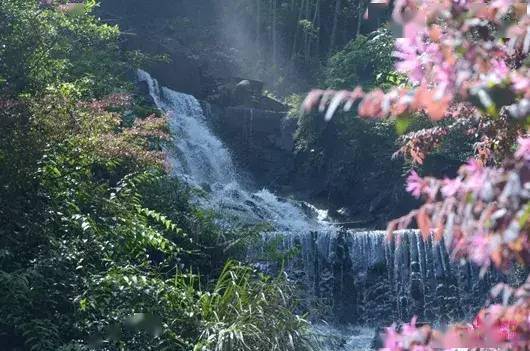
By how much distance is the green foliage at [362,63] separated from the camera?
72.5 ft

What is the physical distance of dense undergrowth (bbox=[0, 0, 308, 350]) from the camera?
6.24m

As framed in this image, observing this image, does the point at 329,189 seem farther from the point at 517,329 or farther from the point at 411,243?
the point at 517,329

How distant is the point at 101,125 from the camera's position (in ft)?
28.8

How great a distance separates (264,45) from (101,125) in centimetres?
2243

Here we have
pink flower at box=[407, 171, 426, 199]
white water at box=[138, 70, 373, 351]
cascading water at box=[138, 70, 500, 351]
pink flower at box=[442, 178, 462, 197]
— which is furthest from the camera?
white water at box=[138, 70, 373, 351]

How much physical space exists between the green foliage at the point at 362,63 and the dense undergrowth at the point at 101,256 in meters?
13.0

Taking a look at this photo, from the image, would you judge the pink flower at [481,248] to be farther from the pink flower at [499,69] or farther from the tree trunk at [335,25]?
the tree trunk at [335,25]

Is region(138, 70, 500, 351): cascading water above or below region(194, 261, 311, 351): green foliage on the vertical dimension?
below

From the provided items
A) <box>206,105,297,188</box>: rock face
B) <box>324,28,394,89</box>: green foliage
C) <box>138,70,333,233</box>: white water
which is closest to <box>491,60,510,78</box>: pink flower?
<box>138,70,333,233</box>: white water

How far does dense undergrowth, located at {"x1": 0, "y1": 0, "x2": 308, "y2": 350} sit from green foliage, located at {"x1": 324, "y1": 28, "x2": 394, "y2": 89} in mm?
12994

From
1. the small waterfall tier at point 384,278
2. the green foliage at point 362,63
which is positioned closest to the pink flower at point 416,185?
the small waterfall tier at point 384,278

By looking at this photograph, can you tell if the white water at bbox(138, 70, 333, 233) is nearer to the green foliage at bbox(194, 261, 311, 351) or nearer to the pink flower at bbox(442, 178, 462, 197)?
the green foliage at bbox(194, 261, 311, 351)

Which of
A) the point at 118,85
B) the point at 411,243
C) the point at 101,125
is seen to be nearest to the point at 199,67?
the point at 118,85

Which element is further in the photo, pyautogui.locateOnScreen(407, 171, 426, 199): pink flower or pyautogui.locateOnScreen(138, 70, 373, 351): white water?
pyautogui.locateOnScreen(138, 70, 373, 351): white water
